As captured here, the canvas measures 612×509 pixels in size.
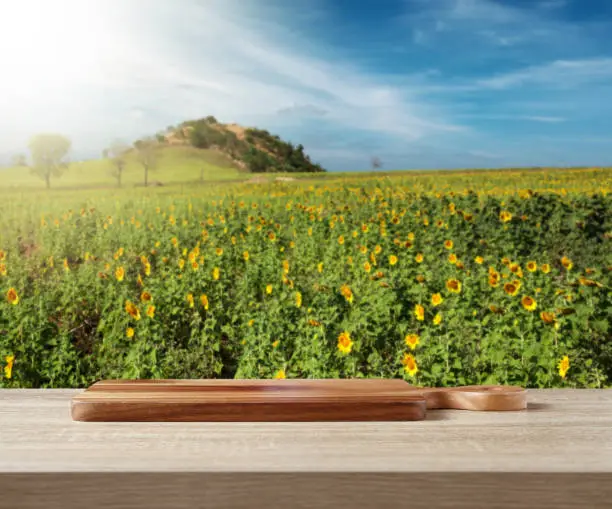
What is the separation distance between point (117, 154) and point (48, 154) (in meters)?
0.65

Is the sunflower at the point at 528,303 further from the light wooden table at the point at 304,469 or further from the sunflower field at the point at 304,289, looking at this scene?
the light wooden table at the point at 304,469

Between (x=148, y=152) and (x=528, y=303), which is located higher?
(x=148, y=152)

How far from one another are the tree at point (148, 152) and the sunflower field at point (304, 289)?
0.36m

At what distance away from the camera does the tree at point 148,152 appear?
4.82 meters

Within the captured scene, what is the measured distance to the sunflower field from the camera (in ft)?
9.72

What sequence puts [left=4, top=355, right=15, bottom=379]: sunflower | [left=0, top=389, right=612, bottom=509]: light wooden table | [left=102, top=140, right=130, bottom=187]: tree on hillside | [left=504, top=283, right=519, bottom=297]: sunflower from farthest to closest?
[left=102, top=140, right=130, bottom=187]: tree on hillside → [left=504, top=283, right=519, bottom=297]: sunflower → [left=4, top=355, right=15, bottom=379]: sunflower → [left=0, top=389, right=612, bottom=509]: light wooden table

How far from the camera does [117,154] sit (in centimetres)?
489

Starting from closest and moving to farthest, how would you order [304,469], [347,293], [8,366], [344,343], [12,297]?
[304,469]
[344,343]
[8,366]
[347,293]
[12,297]

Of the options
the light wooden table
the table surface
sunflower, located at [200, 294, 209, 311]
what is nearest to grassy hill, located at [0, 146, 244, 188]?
sunflower, located at [200, 294, 209, 311]

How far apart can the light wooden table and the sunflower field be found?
1816 mm

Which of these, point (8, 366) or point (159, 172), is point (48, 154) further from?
point (8, 366)

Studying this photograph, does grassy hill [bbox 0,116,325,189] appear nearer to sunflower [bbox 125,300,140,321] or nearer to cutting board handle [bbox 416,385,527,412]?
sunflower [bbox 125,300,140,321]

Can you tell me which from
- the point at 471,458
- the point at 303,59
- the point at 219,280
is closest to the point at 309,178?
the point at 303,59

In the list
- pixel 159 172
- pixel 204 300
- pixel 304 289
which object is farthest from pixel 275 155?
pixel 204 300
